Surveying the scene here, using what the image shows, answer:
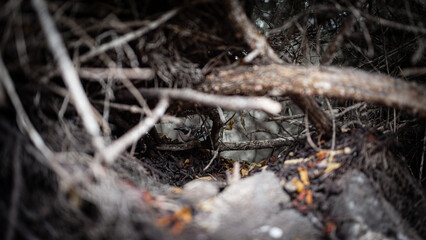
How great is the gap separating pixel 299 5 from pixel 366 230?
225 cm

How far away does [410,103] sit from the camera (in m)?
1.35

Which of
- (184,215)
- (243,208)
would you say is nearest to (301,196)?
(243,208)

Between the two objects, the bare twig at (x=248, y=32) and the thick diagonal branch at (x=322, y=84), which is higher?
the bare twig at (x=248, y=32)

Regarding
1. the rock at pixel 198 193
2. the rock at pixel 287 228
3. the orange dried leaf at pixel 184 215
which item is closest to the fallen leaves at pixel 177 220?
the orange dried leaf at pixel 184 215

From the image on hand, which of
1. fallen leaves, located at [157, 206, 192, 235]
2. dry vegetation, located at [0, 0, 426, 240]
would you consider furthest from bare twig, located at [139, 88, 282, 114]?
fallen leaves, located at [157, 206, 192, 235]

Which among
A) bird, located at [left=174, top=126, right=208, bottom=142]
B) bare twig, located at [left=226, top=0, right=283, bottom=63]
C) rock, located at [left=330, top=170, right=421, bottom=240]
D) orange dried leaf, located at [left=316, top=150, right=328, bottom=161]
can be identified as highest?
bare twig, located at [left=226, top=0, right=283, bottom=63]

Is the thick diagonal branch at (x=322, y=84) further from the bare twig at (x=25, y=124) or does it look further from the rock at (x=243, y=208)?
the bare twig at (x=25, y=124)

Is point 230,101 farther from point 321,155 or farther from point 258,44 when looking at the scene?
point 321,155

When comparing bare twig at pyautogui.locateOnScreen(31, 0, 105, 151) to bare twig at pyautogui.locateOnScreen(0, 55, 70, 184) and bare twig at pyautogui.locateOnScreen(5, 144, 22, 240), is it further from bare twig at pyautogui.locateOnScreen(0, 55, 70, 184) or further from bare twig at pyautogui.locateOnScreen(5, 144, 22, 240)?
bare twig at pyautogui.locateOnScreen(5, 144, 22, 240)

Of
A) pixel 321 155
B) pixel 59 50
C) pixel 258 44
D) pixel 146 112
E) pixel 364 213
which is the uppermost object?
pixel 258 44

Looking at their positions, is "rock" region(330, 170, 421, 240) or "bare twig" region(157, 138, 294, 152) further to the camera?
"bare twig" region(157, 138, 294, 152)

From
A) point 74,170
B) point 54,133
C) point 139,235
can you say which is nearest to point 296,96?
point 139,235


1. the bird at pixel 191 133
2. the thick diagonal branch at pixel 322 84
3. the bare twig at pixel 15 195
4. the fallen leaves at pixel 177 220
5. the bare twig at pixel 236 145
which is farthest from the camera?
the bird at pixel 191 133

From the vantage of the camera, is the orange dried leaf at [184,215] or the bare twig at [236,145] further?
the bare twig at [236,145]
